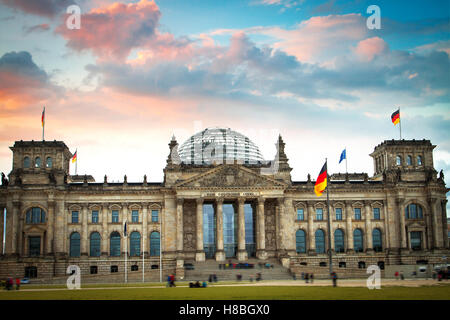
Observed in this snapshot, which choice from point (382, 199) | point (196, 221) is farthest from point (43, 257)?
point (382, 199)

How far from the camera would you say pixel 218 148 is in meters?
117

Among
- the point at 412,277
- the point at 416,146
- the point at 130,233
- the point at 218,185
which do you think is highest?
the point at 416,146

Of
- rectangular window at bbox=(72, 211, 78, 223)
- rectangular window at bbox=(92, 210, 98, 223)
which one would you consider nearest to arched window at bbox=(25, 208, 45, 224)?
rectangular window at bbox=(72, 211, 78, 223)

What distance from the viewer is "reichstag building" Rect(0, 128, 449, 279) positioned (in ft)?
319

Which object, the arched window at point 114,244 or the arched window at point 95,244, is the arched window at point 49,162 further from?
the arched window at point 114,244

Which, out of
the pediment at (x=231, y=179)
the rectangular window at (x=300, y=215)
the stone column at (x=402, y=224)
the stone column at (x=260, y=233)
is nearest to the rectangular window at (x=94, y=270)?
the pediment at (x=231, y=179)

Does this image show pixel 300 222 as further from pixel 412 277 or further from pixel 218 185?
pixel 412 277

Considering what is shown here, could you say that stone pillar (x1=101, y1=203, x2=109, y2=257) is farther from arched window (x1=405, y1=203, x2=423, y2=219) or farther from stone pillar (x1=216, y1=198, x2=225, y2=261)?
arched window (x1=405, y1=203, x2=423, y2=219)

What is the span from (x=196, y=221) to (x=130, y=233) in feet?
37.1

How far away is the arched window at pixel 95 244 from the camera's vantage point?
99438 millimetres

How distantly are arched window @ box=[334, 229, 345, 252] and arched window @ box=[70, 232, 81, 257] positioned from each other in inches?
1704

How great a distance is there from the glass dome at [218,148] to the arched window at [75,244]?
1004 inches

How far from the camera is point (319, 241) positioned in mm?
103000
